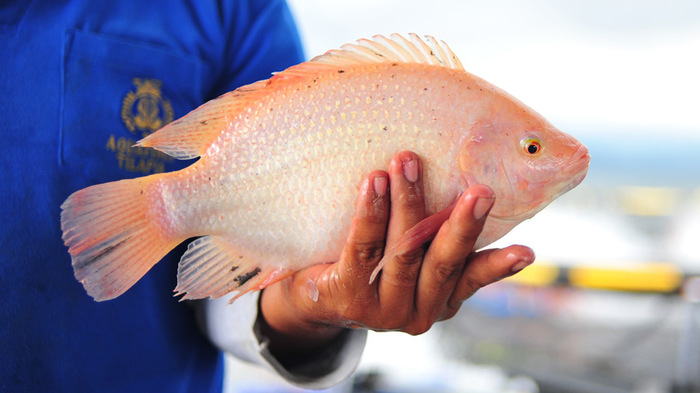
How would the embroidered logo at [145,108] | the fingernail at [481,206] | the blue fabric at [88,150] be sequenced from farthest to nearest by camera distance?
the embroidered logo at [145,108] < the blue fabric at [88,150] < the fingernail at [481,206]

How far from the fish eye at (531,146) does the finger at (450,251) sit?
116 mm

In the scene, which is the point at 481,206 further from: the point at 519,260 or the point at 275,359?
the point at 275,359

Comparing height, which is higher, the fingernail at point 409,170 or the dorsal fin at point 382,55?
the dorsal fin at point 382,55

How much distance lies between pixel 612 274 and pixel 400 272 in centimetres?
285

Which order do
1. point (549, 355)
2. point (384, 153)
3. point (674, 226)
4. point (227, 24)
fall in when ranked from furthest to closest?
point (674, 226), point (549, 355), point (227, 24), point (384, 153)

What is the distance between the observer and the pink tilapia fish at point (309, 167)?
Answer: 2.32 ft

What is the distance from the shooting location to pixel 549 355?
13.8 ft

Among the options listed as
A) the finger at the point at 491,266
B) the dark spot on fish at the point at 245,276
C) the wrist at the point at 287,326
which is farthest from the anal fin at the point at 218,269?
the finger at the point at 491,266

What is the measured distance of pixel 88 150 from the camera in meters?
0.94

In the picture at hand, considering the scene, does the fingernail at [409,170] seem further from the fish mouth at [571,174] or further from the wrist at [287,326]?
the wrist at [287,326]

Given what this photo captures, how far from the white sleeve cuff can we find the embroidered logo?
35 cm

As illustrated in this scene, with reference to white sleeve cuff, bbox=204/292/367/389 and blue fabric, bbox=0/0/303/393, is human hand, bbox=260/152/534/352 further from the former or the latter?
blue fabric, bbox=0/0/303/393

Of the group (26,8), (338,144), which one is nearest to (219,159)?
(338,144)

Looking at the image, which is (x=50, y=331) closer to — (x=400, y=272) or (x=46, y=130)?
(x=46, y=130)
